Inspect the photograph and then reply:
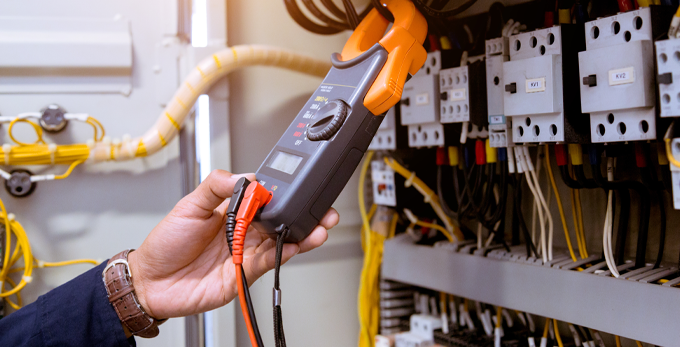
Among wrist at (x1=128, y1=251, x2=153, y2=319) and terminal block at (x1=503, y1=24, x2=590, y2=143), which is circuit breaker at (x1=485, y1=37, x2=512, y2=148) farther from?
wrist at (x1=128, y1=251, x2=153, y2=319)

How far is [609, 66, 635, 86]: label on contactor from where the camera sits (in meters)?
0.73

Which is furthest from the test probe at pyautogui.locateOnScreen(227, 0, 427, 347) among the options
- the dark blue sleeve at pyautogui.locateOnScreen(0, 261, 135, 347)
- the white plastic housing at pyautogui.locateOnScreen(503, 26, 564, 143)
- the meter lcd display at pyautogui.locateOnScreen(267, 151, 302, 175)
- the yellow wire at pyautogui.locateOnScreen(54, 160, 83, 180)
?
the yellow wire at pyautogui.locateOnScreen(54, 160, 83, 180)

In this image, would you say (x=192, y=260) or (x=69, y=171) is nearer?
(x=192, y=260)

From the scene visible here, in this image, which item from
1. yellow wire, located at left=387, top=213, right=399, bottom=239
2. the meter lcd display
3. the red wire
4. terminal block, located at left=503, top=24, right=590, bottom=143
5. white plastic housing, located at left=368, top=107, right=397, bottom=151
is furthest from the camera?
yellow wire, located at left=387, top=213, right=399, bottom=239

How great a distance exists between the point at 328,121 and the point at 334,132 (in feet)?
0.09

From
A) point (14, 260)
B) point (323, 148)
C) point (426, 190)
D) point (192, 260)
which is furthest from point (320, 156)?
point (14, 260)

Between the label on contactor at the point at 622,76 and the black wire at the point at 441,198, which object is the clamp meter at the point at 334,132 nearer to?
the label on contactor at the point at 622,76

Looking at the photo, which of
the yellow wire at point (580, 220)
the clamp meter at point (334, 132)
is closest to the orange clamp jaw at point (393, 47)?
the clamp meter at point (334, 132)

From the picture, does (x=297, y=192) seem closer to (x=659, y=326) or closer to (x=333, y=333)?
(x=659, y=326)

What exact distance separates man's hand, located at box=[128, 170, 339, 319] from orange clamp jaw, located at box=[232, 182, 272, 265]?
10cm

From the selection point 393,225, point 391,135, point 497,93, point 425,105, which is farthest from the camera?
point 393,225

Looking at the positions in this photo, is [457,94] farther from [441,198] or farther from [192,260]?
[192,260]

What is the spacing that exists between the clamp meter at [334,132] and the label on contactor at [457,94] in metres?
0.22

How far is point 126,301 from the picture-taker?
2.68 feet
